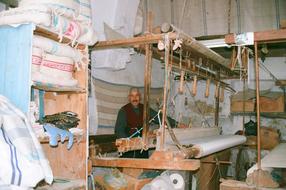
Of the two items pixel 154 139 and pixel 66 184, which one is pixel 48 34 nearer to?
pixel 66 184

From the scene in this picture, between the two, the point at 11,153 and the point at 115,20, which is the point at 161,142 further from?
the point at 115,20

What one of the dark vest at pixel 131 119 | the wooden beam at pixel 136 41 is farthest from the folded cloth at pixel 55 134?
the dark vest at pixel 131 119

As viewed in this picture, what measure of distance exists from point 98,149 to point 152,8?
129 inches

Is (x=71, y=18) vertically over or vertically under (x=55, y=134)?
over

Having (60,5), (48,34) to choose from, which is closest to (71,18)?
(60,5)

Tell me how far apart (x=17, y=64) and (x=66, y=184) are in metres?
1.19

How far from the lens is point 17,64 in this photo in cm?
275

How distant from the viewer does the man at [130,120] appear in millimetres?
5250

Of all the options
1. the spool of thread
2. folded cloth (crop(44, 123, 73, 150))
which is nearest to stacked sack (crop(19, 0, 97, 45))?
folded cloth (crop(44, 123, 73, 150))

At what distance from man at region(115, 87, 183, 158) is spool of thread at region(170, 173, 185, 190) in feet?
4.45

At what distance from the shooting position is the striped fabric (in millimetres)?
5089

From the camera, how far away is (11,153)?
6.44ft

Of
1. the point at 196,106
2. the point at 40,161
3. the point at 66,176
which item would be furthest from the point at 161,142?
the point at 196,106

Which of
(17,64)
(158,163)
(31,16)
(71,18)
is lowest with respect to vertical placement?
(158,163)
